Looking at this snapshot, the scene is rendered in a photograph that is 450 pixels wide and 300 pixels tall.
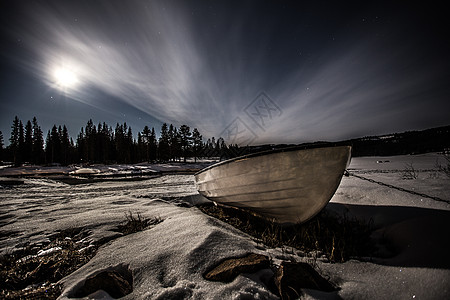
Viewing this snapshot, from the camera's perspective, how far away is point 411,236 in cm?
203

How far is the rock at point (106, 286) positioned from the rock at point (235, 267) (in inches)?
30.2

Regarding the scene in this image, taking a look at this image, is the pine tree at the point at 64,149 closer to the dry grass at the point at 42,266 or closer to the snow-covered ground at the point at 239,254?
the snow-covered ground at the point at 239,254

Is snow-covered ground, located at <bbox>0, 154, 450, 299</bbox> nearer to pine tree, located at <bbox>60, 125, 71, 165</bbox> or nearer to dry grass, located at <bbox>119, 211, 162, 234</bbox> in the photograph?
dry grass, located at <bbox>119, 211, 162, 234</bbox>

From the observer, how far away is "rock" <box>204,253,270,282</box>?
163 cm

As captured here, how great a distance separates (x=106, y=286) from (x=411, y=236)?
11.4 feet

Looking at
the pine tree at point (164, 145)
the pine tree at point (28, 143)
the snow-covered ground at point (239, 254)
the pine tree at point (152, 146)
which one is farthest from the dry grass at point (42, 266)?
the pine tree at point (28, 143)

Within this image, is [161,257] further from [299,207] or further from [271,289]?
[299,207]

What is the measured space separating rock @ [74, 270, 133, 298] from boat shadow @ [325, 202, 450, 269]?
2.68 metres

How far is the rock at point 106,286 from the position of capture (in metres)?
1.49

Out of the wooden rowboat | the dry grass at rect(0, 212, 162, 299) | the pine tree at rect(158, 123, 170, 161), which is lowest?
the dry grass at rect(0, 212, 162, 299)

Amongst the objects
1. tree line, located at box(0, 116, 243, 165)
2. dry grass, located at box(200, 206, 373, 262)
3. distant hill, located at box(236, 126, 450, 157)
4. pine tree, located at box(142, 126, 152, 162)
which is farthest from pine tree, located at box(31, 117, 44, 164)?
distant hill, located at box(236, 126, 450, 157)

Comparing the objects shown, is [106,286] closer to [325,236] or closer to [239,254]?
[239,254]

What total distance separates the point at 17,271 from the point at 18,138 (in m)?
66.6

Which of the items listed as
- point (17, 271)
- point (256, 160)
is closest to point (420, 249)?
point (256, 160)
